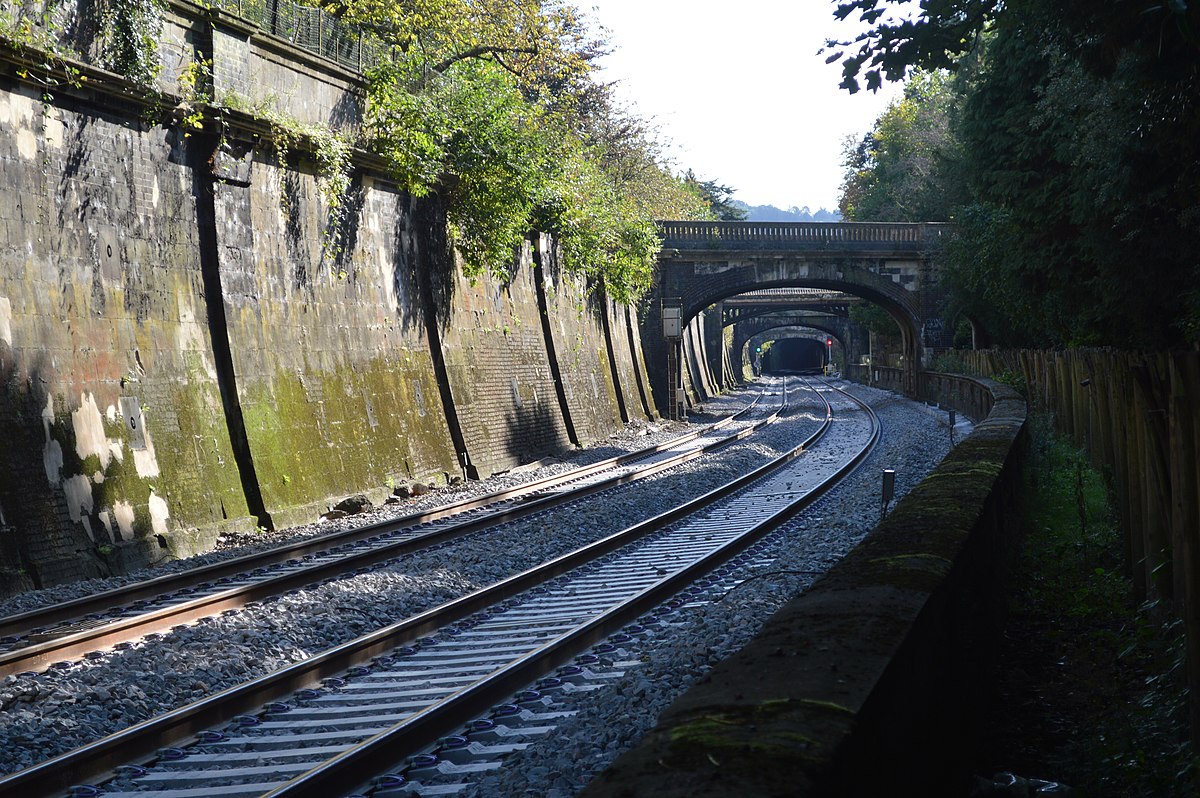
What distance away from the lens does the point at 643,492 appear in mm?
16141

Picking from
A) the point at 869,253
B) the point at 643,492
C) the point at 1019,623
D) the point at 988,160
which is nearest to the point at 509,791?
the point at 1019,623

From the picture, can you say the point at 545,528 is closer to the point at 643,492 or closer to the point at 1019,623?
the point at 643,492

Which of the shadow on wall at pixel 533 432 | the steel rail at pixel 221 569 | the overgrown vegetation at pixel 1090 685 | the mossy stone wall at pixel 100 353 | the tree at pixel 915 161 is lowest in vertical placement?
the overgrown vegetation at pixel 1090 685

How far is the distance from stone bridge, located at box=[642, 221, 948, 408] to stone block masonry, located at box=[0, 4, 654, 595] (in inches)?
810

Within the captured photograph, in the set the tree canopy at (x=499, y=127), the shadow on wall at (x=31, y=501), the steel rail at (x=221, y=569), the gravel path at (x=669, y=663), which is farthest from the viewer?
the tree canopy at (x=499, y=127)

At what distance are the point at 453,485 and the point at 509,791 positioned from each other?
13012 mm

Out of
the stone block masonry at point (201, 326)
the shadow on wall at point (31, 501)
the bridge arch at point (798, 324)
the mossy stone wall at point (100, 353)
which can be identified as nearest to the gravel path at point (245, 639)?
the shadow on wall at point (31, 501)

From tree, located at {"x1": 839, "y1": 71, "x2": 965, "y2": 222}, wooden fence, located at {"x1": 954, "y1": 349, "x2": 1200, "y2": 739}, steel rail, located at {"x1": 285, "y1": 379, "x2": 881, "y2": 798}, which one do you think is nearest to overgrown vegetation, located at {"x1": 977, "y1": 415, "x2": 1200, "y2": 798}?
wooden fence, located at {"x1": 954, "y1": 349, "x2": 1200, "y2": 739}

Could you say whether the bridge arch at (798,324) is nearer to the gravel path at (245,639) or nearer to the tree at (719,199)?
the tree at (719,199)

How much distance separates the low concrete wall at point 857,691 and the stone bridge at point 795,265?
33.1 meters

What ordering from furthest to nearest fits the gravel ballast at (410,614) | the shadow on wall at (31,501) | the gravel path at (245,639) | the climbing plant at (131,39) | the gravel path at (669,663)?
the climbing plant at (131,39)
the shadow on wall at (31,501)
the gravel path at (245,639)
the gravel ballast at (410,614)
the gravel path at (669,663)

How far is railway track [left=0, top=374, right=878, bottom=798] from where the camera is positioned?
197 inches

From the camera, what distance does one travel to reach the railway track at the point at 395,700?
4996mm

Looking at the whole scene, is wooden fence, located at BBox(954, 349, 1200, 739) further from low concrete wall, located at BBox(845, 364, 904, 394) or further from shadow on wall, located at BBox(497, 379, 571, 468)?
low concrete wall, located at BBox(845, 364, 904, 394)
